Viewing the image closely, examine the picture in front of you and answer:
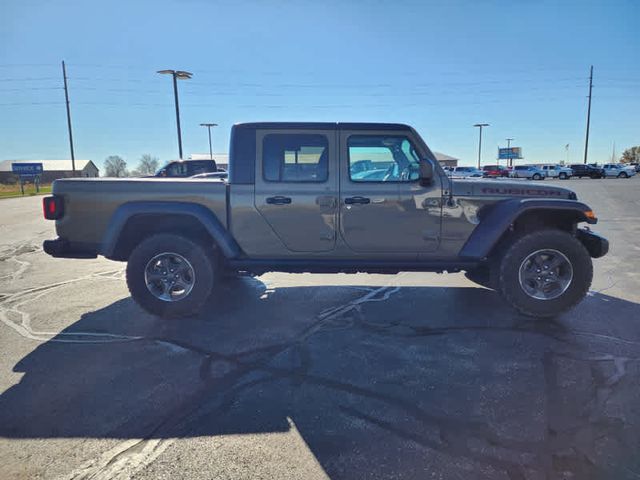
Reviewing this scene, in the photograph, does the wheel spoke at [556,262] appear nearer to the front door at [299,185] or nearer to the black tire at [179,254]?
the front door at [299,185]

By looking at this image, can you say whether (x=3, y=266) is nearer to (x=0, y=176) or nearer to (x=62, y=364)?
(x=62, y=364)

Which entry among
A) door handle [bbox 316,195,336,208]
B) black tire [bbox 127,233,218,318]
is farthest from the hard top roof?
black tire [bbox 127,233,218,318]

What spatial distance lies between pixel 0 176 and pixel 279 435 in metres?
91.1

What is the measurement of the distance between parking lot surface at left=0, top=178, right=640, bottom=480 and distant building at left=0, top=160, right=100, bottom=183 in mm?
71569

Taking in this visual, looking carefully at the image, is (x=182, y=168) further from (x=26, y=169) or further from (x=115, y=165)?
(x=115, y=165)

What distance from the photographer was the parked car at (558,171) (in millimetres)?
43906

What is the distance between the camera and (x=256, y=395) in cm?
280

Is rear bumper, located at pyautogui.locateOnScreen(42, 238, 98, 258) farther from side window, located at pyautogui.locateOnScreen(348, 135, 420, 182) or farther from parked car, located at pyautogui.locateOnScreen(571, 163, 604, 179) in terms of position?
parked car, located at pyautogui.locateOnScreen(571, 163, 604, 179)

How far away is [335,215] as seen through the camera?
13.6 feet

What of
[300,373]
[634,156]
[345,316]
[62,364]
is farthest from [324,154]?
[634,156]

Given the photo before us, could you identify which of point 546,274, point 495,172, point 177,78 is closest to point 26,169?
point 177,78

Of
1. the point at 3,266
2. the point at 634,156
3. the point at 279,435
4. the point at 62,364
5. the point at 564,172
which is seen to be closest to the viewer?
the point at 279,435

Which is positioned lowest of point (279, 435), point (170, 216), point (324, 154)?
point (279, 435)

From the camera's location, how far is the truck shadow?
2.24 meters
